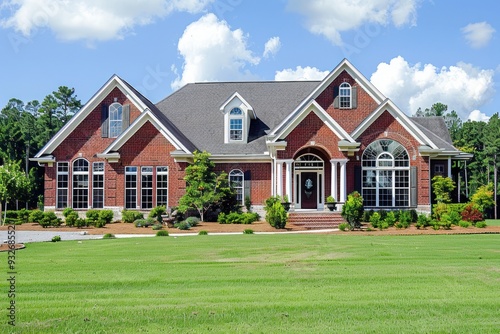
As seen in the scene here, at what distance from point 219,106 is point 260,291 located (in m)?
27.1

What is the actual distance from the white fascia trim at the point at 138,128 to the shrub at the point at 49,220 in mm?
4444

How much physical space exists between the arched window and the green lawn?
15466 millimetres

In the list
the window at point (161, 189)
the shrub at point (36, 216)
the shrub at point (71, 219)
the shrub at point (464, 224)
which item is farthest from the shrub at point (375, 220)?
the shrub at point (36, 216)

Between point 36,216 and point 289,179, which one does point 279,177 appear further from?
point 36,216

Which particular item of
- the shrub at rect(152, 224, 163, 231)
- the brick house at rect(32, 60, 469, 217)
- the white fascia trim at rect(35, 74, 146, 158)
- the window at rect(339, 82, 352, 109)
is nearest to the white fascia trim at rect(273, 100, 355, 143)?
the brick house at rect(32, 60, 469, 217)

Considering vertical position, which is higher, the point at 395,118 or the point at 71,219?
the point at 395,118

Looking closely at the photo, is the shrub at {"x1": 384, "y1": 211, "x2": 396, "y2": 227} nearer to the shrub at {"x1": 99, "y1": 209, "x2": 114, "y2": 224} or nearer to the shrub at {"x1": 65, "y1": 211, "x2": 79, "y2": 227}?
the shrub at {"x1": 99, "y1": 209, "x2": 114, "y2": 224}

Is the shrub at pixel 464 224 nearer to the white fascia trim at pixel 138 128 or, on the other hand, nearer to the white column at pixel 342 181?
the white column at pixel 342 181

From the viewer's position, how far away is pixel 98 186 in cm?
3047

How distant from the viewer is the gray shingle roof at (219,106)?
106ft

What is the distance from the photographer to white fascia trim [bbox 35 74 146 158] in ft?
100

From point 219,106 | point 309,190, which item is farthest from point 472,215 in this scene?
point 219,106

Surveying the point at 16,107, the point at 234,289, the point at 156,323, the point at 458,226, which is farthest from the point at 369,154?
the point at 16,107

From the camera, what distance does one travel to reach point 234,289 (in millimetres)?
8820
